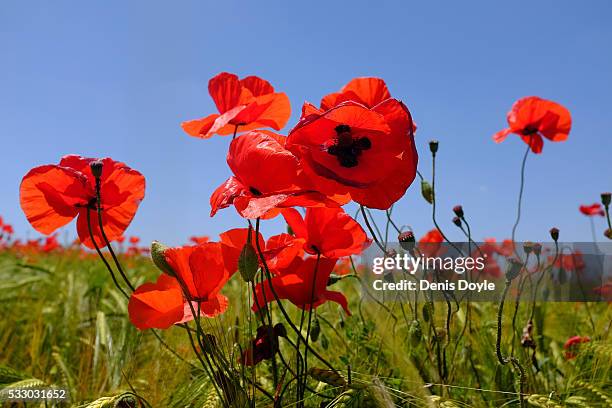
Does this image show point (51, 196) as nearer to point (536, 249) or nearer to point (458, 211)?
point (458, 211)

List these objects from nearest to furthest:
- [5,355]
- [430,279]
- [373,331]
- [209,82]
Result: [209,82] → [430,279] → [373,331] → [5,355]

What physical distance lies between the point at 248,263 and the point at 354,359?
55 cm

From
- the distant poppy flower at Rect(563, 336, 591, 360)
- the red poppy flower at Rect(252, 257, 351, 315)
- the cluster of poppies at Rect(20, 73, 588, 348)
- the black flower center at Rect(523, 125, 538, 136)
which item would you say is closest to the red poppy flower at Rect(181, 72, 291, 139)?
the cluster of poppies at Rect(20, 73, 588, 348)

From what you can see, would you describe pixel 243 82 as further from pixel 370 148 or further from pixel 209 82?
pixel 370 148

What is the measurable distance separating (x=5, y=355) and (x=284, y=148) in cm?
164

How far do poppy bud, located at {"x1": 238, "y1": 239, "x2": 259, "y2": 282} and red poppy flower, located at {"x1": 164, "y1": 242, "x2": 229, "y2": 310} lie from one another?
101mm

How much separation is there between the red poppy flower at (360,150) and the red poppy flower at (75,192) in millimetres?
352

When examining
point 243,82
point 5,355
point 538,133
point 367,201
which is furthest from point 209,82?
point 5,355

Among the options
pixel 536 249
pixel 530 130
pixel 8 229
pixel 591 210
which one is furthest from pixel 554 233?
pixel 8 229

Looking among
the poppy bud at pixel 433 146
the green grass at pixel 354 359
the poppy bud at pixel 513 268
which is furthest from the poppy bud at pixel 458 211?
the poppy bud at pixel 513 268

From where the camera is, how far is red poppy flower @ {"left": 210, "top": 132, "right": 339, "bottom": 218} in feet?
2.19

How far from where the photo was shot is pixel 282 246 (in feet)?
2.67

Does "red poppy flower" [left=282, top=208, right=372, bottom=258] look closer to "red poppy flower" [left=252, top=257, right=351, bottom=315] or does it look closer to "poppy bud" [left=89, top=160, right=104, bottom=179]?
"red poppy flower" [left=252, top=257, right=351, bottom=315]

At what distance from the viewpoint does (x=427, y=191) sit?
1.24 meters
